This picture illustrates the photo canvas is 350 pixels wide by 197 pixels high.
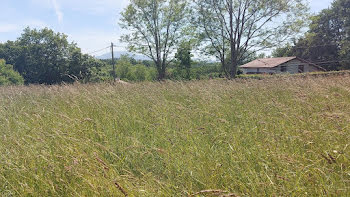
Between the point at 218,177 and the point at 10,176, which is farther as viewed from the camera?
the point at 10,176

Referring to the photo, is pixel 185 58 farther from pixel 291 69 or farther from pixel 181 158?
pixel 181 158

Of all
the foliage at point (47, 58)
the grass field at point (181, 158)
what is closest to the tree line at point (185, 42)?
the foliage at point (47, 58)

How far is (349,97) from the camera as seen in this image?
455 cm

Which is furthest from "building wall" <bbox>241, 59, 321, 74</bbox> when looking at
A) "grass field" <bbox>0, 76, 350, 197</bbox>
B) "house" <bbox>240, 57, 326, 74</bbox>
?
"grass field" <bbox>0, 76, 350, 197</bbox>

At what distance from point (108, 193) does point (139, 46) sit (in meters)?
29.5

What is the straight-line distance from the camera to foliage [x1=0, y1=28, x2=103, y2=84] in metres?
27.3

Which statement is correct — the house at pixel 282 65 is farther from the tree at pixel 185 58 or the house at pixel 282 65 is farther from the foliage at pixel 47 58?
the foliage at pixel 47 58

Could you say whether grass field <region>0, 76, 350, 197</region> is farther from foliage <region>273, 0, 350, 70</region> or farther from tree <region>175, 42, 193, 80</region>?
foliage <region>273, 0, 350, 70</region>

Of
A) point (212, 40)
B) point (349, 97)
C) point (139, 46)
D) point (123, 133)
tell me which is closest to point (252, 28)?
point (212, 40)

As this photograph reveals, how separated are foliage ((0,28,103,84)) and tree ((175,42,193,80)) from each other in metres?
10.6

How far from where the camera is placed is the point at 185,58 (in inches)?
1111

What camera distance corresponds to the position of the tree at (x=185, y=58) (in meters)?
28.2

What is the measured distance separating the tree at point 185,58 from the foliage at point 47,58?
10.6 metres

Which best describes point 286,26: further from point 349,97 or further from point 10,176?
point 10,176
